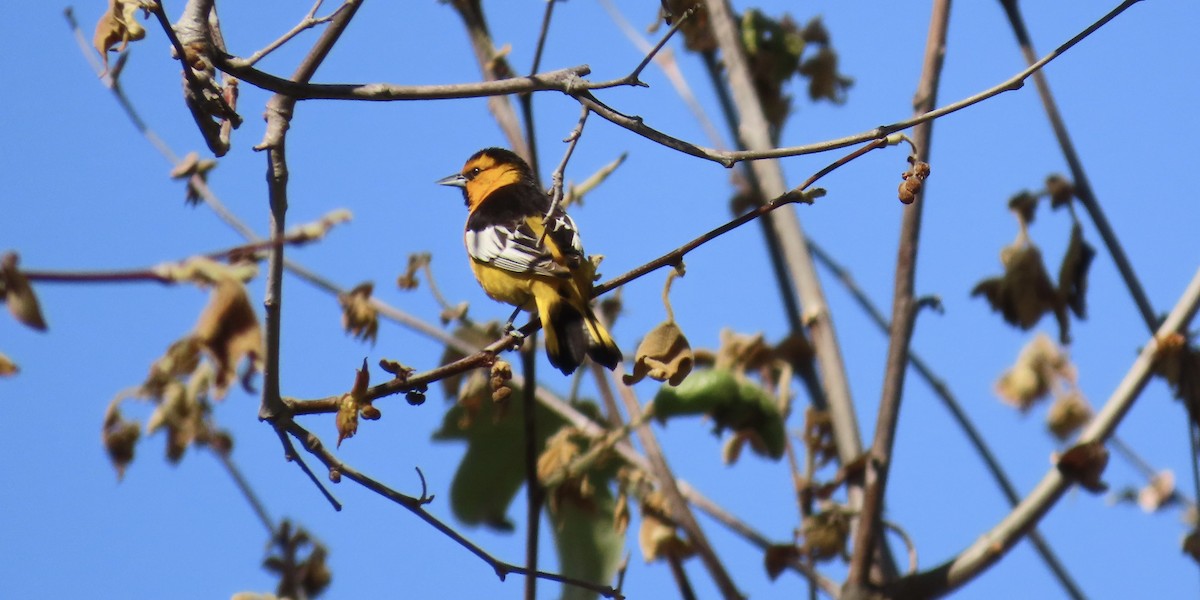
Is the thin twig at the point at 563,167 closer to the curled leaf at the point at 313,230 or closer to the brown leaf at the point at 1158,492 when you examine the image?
the curled leaf at the point at 313,230

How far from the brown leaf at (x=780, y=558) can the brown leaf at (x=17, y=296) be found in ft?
8.36

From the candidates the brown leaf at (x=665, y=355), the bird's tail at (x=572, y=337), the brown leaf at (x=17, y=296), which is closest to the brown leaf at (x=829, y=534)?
the bird's tail at (x=572, y=337)

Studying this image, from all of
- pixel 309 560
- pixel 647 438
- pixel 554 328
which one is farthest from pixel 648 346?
pixel 309 560

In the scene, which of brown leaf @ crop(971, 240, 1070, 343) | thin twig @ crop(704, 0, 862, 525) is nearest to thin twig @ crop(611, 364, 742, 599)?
thin twig @ crop(704, 0, 862, 525)

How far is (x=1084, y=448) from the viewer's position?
338 centimetres

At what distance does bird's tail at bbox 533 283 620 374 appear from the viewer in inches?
132

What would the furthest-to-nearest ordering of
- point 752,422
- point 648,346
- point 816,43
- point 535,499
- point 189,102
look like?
point 816,43 < point 752,422 < point 535,499 < point 648,346 < point 189,102

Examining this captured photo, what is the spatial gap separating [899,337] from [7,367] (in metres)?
2.58

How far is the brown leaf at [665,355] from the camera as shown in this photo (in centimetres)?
283

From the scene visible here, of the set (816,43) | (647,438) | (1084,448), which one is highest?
(816,43)

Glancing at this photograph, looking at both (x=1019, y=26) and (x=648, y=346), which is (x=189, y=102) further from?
(x=1019, y=26)

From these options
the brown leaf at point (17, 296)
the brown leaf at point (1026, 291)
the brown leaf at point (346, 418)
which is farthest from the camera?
the brown leaf at point (1026, 291)

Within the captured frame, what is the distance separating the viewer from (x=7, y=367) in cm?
173

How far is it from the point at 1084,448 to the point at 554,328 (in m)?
1.40
